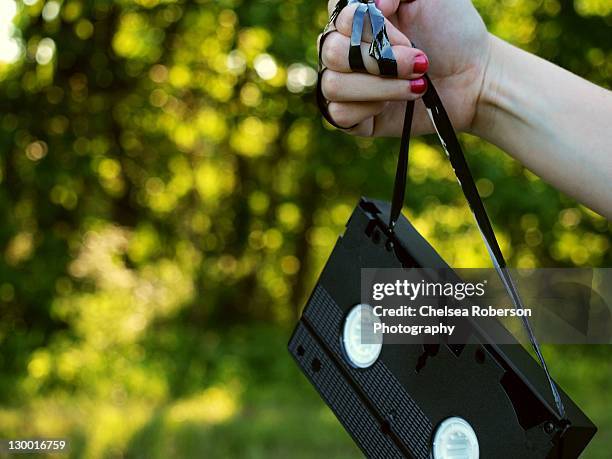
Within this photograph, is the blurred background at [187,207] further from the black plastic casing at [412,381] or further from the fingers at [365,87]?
the fingers at [365,87]

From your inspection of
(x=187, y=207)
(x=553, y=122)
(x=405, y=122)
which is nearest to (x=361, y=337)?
(x=405, y=122)

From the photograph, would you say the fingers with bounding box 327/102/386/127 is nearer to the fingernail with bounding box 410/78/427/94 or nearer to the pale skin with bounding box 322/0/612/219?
the pale skin with bounding box 322/0/612/219

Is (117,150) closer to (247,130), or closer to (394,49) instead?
(247,130)

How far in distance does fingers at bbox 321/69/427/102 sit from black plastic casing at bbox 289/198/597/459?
16 cm

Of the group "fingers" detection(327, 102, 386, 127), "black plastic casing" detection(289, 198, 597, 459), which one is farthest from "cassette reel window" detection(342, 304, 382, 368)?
"fingers" detection(327, 102, 386, 127)

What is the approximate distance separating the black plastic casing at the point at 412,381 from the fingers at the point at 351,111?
0.16 m

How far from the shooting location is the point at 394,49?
3.91 ft

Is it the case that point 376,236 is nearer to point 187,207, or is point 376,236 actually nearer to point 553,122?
point 553,122

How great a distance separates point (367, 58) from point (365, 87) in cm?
5

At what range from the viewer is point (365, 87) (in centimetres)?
125

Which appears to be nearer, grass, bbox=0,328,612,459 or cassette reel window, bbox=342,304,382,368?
cassette reel window, bbox=342,304,382,368

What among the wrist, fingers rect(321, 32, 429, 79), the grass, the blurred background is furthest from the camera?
the blurred background

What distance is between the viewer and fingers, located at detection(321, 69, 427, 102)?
3.97 ft

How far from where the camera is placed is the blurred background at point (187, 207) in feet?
15.3
